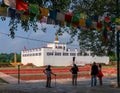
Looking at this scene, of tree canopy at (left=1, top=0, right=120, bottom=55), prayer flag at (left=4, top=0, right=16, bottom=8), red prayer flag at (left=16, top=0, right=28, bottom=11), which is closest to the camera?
prayer flag at (left=4, top=0, right=16, bottom=8)

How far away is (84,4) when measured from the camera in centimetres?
2848

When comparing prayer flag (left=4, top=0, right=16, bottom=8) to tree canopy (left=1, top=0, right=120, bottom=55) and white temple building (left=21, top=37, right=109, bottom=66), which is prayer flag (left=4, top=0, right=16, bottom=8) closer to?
tree canopy (left=1, top=0, right=120, bottom=55)

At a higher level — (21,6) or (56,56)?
(21,6)

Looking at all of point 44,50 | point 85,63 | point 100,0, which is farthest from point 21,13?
point 85,63

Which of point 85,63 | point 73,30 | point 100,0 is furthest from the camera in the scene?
point 85,63

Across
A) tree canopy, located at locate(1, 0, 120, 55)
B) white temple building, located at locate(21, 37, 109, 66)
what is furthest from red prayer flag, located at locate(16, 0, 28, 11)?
white temple building, located at locate(21, 37, 109, 66)

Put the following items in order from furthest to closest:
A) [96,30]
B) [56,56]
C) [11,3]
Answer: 1. [56,56]
2. [96,30]
3. [11,3]

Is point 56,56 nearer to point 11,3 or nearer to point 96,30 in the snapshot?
point 96,30

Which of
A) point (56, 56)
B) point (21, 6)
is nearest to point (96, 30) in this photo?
point (21, 6)

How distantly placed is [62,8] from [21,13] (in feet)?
12.3

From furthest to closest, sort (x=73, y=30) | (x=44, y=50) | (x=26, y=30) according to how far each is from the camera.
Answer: (x=44, y=50)
(x=73, y=30)
(x=26, y=30)

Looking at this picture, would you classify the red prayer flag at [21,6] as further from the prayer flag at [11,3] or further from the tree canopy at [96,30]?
the tree canopy at [96,30]

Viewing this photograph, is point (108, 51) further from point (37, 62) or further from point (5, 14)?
point (37, 62)

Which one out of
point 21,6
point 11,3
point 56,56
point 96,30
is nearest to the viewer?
point 11,3
